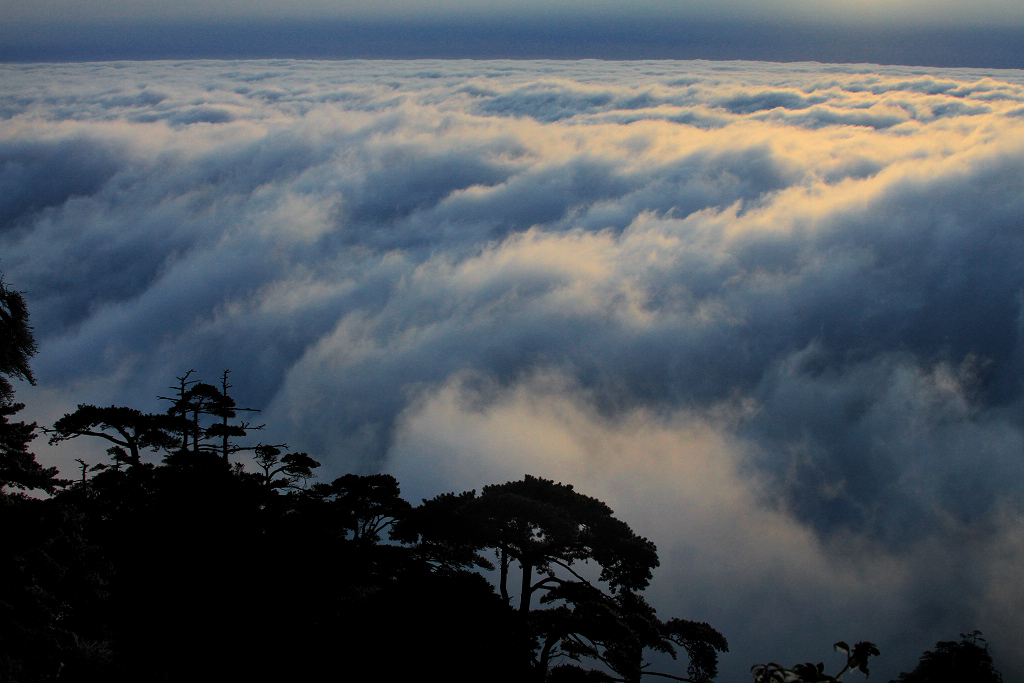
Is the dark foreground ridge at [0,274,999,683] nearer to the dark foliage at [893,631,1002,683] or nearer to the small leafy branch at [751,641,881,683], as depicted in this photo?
the dark foliage at [893,631,1002,683]

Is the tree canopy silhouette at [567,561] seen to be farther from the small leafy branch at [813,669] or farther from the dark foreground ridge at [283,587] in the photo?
the small leafy branch at [813,669]

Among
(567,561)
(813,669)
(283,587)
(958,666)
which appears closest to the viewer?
(813,669)

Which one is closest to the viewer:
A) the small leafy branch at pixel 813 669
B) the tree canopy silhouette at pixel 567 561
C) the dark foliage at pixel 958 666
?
the small leafy branch at pixel 813 669

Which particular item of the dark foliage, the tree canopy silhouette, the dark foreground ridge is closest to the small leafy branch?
the dark foreground ridge

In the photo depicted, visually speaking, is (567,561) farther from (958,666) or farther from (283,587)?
(958,666)

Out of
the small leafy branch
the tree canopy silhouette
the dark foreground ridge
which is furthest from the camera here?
the tree canopy silhouette

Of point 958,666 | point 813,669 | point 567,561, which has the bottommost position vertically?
point 813,669

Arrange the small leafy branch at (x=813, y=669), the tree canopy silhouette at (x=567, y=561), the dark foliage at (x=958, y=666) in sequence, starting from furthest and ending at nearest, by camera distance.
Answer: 1. the tree canopy silhouette at (x=567, y=561)
2. the dark foliage at (x=958, y=666)
3. the small leafy branch at (x=813, y=669)

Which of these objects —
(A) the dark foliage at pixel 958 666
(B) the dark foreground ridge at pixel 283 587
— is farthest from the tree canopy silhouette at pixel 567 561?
(A) the dark foliage at pixel 958 666

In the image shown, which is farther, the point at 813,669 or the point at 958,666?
the point at 958,666

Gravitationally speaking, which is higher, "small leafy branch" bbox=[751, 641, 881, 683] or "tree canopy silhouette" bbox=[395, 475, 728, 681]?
"tree canopy silhouette" bbox=[395, 475, 728, 681]

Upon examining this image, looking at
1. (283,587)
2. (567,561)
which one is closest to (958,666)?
(567,561)

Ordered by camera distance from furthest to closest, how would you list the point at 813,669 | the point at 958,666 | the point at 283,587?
the point at 283,587
the point at 958,666
the point at 813,669
